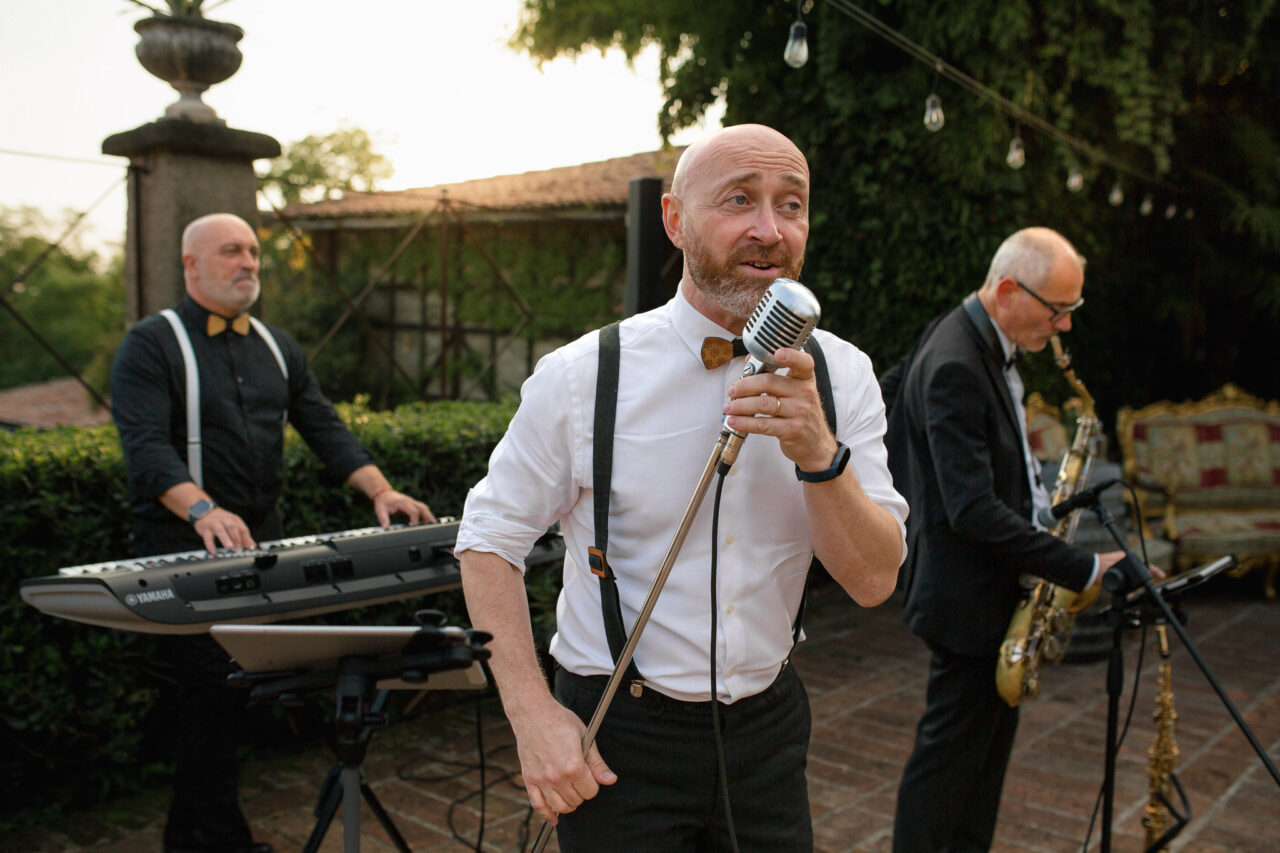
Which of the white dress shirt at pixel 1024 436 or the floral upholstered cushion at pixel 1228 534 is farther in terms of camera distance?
the floral upholstered cushion at pixel 1228 534

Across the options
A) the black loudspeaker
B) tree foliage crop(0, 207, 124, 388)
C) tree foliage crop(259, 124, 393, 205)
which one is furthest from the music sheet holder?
tree foliage crop(0, 207, 124, 388)

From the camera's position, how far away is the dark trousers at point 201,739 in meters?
3.34

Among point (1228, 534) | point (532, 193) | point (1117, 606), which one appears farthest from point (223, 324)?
point (532, 193)

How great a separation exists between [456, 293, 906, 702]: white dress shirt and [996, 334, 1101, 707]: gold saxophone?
1.52m

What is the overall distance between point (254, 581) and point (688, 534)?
60.2 inches

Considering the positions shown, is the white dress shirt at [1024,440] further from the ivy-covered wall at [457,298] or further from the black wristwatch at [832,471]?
the ivy-covered wall at [457,298]

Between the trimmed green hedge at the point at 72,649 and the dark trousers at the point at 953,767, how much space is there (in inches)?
95.5

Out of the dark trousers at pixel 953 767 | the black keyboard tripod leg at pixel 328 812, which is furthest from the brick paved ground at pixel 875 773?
the black keyboard tripod leg at pixel 328 812

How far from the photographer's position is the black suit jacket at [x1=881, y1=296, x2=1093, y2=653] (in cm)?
300

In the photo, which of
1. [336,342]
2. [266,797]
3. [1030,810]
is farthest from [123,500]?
[336,342]

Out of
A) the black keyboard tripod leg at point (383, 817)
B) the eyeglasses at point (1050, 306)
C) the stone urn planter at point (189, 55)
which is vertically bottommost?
the black keyboard tripod leg at point (383, 817)

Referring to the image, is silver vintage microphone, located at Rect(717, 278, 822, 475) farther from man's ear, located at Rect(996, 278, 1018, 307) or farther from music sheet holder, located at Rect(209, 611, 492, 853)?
man's ear, located at Rect(996, 278, 1018, 307)

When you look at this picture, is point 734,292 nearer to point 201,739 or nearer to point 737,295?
point 737,295

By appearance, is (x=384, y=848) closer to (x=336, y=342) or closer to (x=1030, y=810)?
(x=1030, y=810)
